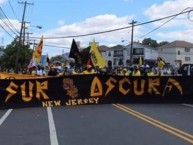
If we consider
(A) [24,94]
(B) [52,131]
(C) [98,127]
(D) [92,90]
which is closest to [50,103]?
(A) [24,94]

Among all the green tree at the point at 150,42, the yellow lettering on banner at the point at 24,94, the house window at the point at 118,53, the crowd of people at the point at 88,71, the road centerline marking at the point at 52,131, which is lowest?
the road centerline marking at the point at 52,131

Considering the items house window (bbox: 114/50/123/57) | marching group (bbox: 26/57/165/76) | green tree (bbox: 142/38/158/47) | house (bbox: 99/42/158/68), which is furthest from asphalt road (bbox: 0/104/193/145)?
green tree (bbox: 142/38/158/47)

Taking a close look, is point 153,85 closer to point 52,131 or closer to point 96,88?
point 96,88

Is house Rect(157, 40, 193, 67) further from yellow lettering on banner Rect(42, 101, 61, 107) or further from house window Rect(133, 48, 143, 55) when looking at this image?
yellow lettering on banner Rect(42, 101, 61, 107)

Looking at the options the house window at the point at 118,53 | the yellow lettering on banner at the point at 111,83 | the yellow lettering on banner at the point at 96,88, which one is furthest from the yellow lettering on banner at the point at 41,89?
the house window at the point at 118,53

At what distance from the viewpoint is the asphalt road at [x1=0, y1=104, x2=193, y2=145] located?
1045 centimetres

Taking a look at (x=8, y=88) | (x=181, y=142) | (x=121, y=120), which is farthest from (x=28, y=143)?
(x=8, y=88)

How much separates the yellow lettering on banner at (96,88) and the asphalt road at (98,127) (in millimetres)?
2469

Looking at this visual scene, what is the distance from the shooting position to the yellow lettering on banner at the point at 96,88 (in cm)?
2027

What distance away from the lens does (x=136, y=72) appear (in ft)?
85.8

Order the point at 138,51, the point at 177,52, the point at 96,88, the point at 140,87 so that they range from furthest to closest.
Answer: the point at 177,52
the point at 138,51
the point at 140,87
the point at 96,88

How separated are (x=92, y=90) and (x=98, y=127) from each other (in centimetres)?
779

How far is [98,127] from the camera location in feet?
41.0

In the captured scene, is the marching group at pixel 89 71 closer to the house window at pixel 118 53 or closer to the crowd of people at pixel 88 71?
the crowd of people at pixel 88 71
